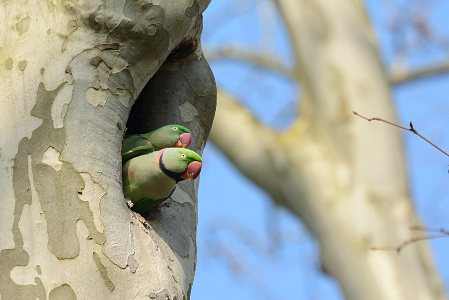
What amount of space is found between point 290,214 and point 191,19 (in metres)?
3.12

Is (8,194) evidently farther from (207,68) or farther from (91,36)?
(207,68)

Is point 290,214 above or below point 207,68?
below

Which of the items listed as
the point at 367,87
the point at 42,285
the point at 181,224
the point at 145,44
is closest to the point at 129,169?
the point at 181,224

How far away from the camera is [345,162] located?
435 centimetres

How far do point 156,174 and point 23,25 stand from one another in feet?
1.72

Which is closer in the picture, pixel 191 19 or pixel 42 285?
pixel 42 285

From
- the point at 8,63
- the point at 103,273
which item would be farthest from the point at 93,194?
the point at 8,63

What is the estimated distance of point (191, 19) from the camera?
1982mm

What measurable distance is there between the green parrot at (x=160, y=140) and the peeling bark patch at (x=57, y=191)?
0.39 m

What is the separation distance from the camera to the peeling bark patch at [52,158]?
1.62 m

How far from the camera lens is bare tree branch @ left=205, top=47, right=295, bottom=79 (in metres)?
6.75

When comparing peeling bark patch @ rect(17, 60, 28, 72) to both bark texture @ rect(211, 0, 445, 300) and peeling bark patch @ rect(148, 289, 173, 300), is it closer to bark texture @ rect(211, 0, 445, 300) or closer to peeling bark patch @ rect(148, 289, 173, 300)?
peeling bark patch @ rect(148, 289, 173, 300)

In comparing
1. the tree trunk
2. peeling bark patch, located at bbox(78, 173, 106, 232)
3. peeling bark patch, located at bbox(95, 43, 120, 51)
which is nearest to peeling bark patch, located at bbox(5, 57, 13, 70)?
the tree trunk

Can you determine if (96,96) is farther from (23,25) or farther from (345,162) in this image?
(345,162)
